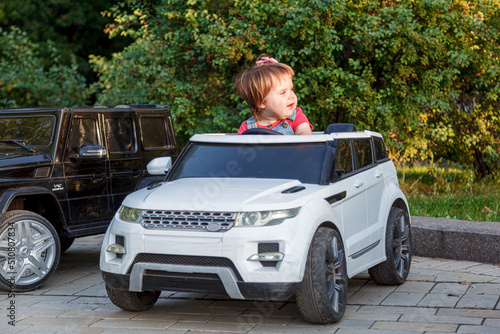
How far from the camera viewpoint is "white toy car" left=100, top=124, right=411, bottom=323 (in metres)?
4.92

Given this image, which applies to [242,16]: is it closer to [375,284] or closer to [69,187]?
[69,187]

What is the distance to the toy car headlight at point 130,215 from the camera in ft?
17.4

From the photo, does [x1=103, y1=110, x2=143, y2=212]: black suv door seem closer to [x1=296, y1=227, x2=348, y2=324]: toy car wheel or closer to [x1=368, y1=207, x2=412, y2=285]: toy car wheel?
[x1=368, y1=207, x2=412, y2=285]: toy car wheel

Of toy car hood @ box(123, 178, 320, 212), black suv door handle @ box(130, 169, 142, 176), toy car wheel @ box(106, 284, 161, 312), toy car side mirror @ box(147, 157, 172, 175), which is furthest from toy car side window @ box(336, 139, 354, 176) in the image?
black suv door handle @ box(130, 169, 142, 176)

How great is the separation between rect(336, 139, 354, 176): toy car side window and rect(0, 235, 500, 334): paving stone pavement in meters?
1.12

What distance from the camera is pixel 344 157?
20.0 feet

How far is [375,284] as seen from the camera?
22.8 ft

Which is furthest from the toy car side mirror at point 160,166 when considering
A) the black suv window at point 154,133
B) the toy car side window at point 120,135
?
the black suv window at point 154,133

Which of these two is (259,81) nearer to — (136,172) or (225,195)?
(225,195)

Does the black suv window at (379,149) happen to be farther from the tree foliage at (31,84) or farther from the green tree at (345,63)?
the tree foliage at (31,84)

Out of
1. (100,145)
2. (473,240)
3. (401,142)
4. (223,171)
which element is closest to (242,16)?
(401,142)

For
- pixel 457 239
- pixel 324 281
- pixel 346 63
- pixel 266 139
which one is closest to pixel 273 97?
pixel 266 139

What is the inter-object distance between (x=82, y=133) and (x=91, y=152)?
1.57ft

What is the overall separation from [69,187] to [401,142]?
260 inches
